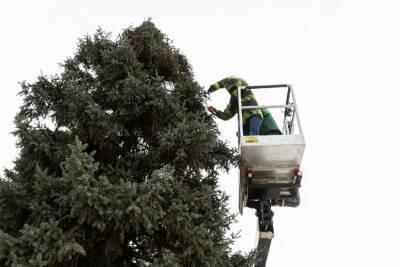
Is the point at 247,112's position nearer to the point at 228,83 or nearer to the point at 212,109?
the point at 212,109

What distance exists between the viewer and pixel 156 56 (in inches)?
335

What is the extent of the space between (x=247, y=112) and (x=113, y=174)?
3394 mm

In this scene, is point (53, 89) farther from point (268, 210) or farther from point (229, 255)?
point (268, 210)

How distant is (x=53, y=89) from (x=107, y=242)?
2.93 metres

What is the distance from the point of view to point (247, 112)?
884 centimetres

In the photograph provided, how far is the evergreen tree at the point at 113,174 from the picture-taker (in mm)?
5238

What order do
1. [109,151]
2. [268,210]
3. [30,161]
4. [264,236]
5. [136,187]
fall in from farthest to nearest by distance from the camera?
[268,210], [264,236], [109,151], [30,161], [136,187]

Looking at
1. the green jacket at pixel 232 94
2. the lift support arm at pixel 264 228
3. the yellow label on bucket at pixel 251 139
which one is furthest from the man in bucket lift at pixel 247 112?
the lift support arm at pixel 264 228

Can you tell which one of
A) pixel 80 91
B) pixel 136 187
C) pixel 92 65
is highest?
pixel 92 65

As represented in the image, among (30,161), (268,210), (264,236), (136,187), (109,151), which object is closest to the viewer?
(136,187)

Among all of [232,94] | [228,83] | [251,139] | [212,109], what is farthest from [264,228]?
[228,83]

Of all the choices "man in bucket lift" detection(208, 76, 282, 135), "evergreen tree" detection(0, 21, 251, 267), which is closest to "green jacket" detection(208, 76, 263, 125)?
"man in bucket lift" detection(208, 76, 282, 135)

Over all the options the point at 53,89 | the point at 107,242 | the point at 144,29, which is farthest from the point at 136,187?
the point at 144,29

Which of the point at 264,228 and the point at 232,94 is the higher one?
the point at 232,94
